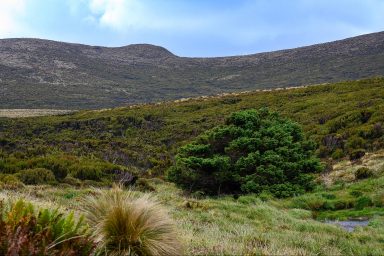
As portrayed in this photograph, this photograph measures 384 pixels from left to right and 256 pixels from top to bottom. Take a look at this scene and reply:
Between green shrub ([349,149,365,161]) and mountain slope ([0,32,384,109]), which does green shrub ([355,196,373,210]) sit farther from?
mountain slope ([0,32,384,109])

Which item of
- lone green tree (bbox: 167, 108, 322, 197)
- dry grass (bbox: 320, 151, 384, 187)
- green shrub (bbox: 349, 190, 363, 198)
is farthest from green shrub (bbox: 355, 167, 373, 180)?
green shrub (bbox: 349, 190, 363, 198)

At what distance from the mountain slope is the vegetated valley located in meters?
84.2

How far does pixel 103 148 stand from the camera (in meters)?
30.1

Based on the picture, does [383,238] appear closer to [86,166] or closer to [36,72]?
[86,166]

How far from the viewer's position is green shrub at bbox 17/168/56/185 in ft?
54.6

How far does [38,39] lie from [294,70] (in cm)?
10501

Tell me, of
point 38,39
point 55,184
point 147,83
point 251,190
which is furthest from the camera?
point 38,39

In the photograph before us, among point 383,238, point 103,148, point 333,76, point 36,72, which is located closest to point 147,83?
point 36,72

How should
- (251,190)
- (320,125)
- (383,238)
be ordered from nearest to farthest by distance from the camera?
(383,238), (251,190), (320,125)

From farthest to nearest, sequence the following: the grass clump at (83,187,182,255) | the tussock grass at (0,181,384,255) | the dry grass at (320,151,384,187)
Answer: the dry grass at (320,151,384,187) < the tussock grass at (0,181,384,255) < the grass clump at (83,187,182,255)

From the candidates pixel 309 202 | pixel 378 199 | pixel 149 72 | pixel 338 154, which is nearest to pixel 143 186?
pixel 309 202

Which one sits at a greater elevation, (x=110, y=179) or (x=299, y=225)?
(x=299, y=225)

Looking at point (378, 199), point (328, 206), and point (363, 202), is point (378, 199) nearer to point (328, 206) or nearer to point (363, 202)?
point (363, 202)

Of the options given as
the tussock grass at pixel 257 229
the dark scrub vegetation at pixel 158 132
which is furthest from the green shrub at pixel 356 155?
the tussock grass at pixel 257 229
